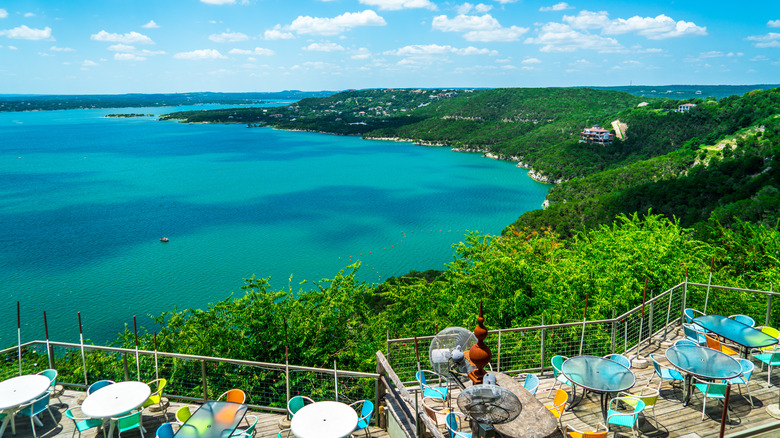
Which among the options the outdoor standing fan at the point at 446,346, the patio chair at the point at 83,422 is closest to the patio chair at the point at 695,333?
the outdoor standing fan at the point at 446,346

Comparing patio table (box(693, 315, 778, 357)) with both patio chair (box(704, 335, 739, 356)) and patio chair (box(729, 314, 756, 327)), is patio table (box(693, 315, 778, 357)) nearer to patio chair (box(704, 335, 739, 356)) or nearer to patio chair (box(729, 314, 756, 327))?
patio chair (box(704, 335, 739, 356))

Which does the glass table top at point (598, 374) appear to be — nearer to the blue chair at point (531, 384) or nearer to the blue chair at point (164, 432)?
the blue chair at point (531, 384)

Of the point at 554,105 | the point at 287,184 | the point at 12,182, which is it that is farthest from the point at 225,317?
the point at 554,105

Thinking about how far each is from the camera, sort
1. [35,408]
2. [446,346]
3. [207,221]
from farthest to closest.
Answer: [207,221] < [35,408] < [446,346]

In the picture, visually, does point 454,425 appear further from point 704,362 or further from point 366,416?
point 704,362

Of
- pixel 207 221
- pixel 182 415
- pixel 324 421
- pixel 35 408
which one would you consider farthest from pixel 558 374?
pixel 207 221

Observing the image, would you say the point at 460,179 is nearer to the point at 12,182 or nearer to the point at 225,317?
the point at 225,317
